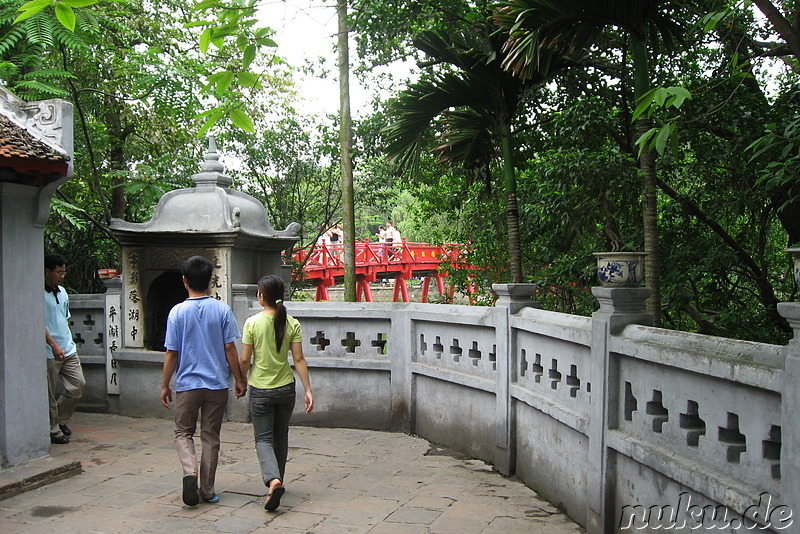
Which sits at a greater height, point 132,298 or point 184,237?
point 184,237

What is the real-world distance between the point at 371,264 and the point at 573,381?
65.1ft

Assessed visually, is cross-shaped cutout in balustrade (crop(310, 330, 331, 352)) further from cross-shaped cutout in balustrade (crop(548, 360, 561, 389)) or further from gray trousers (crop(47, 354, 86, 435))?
cross-shaped cutout in balustrade (crop(548, 360, 561, 389))

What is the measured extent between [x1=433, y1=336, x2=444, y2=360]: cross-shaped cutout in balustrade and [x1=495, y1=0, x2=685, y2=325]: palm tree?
2040mm

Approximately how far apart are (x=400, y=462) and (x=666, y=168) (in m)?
4.23

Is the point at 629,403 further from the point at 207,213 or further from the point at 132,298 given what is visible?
the point at 132,298

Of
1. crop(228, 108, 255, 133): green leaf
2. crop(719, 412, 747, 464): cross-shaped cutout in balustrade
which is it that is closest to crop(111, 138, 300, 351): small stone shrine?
crop(228, 108, 255, 133): green leaf

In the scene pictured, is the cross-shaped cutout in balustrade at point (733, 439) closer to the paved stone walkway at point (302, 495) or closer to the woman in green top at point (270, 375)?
the paved stone walkway at point (302, 495)

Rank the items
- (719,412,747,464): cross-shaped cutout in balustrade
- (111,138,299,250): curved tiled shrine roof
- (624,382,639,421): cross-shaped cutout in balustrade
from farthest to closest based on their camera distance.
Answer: (111,138,299,250): curved tiled shrine roof < (624,382,639,421): cross-shaped cutout in balustrade < (719,412,747,464): cross-shaped cutout in balustrade

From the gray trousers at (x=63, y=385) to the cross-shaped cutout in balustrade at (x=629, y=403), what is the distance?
17.6ft

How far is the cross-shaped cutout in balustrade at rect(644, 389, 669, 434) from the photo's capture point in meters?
4.13

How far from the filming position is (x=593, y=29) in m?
6.39

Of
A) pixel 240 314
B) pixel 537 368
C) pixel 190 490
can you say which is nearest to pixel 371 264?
pixel 240 314

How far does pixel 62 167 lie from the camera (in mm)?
6102

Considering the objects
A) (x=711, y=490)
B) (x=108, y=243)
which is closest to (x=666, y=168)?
(x=711, y=490)
